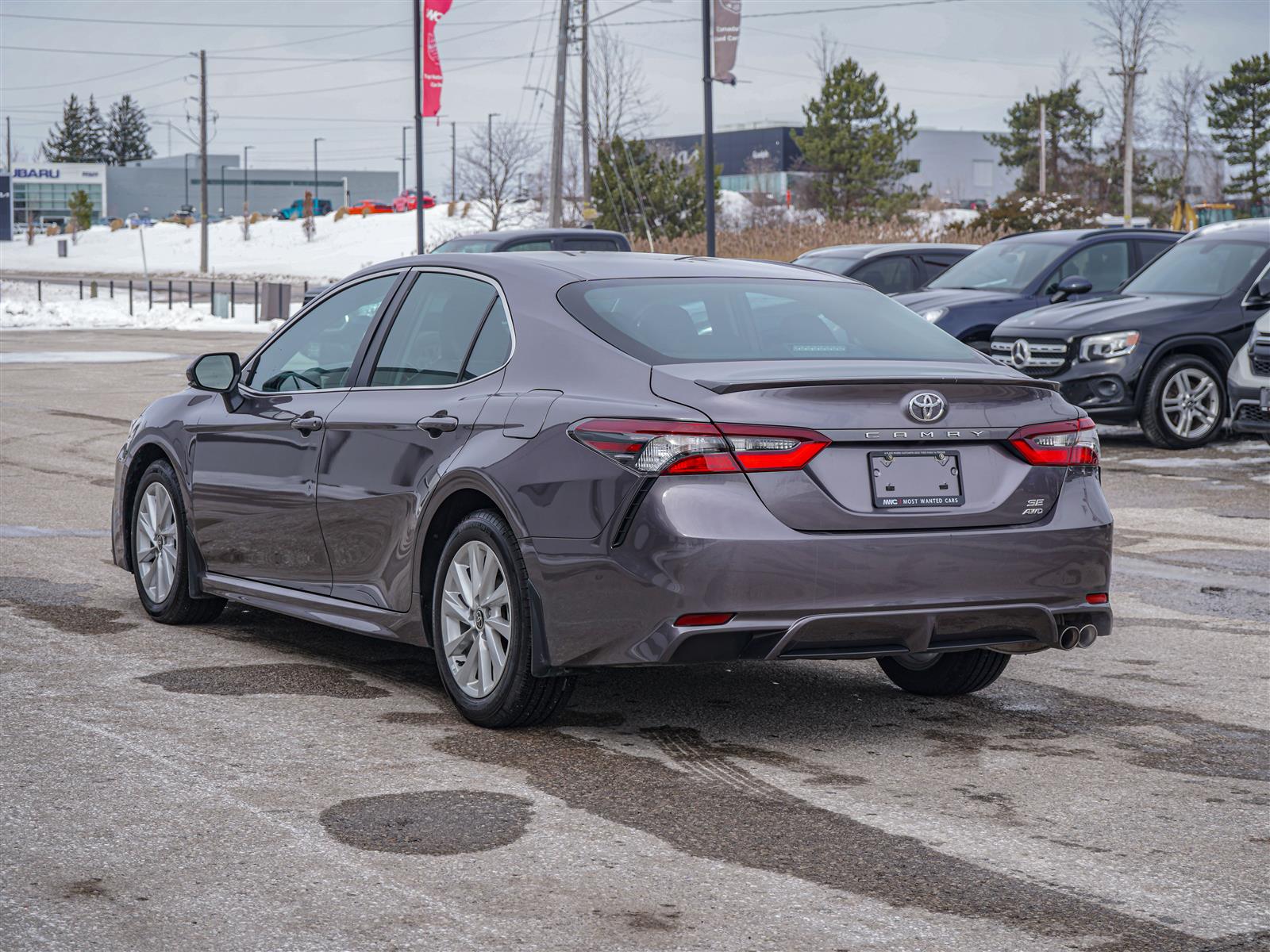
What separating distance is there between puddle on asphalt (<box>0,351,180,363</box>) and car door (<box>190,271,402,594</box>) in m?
21.6

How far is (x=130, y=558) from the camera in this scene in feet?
25.8

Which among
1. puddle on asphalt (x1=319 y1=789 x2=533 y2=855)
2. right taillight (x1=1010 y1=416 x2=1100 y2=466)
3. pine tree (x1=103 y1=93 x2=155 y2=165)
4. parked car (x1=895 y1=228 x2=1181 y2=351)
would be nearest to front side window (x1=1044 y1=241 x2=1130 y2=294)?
parked car (x1=895 y1=228 x2=1181 y2=351)

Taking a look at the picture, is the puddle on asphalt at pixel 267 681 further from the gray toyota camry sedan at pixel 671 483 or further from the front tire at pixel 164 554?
the front tire at pixel 164 554

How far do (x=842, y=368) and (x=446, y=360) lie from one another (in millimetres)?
1478

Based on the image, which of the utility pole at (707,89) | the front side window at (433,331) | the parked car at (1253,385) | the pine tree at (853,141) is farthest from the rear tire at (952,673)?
the pine tree at (853,141)

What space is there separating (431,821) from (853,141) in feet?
249

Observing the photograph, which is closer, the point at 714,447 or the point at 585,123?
the point at 714,447

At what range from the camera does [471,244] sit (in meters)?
20.1

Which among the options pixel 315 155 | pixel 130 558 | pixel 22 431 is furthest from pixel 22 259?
pixel 130 558

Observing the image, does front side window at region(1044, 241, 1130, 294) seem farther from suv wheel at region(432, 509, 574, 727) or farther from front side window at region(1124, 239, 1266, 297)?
suv wheel at region(432, 509, 574, 727)

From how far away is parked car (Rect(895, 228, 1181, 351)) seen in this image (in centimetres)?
1734

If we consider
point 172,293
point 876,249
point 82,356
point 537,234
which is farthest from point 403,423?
point 172,293

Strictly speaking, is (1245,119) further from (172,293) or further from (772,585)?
(772,585)

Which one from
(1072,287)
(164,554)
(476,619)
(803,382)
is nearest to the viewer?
(803,382)
